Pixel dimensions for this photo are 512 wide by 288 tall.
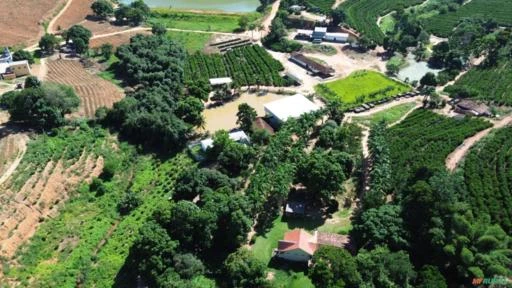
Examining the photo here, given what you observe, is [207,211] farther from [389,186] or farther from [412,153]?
[412,153]

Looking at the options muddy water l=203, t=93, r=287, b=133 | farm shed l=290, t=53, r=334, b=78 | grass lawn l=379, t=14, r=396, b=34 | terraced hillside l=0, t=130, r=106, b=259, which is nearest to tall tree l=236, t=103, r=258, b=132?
muddy water l=203, t=93, r=287, b=133

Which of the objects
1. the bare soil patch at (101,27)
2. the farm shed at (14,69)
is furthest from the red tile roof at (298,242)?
the bare soil patch at (101,27)

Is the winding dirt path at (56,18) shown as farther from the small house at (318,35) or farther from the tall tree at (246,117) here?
the small house at (318,35)

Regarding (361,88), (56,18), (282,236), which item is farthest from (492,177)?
(56,18)

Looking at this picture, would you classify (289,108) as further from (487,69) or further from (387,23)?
(387,23)

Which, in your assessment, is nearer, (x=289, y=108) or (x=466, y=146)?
(x=466, y=146)

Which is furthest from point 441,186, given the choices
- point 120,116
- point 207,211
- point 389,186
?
point 120,116
